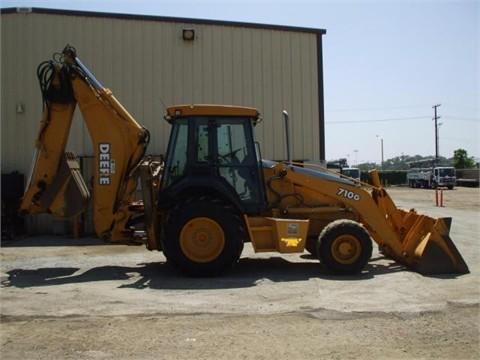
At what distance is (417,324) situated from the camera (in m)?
6.26

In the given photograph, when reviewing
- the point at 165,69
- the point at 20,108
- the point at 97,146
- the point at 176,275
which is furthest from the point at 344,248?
the point at 20,108

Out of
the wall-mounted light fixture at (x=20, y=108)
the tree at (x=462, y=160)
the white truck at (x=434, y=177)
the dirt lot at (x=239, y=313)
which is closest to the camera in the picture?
the dirt lot at (x=239, y=313)

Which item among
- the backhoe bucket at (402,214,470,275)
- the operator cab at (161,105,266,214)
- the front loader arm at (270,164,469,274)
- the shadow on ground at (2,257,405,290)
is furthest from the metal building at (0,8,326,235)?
the backhoe bucket at (402,214,470,275)

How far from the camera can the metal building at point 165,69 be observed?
1580cm

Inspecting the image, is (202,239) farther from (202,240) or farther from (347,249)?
(347,249)

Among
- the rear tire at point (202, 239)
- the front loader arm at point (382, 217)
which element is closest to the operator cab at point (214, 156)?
the rear tire at point (202, 239)

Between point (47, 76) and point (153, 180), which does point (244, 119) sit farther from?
point (47, 76)

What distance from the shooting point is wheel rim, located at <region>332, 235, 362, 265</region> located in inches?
367

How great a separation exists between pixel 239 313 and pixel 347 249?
320 cm

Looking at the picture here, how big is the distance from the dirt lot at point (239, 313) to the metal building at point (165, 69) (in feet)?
21.4

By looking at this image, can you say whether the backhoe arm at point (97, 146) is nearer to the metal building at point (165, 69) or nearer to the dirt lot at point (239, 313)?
the dirt lot at point (239, 313)

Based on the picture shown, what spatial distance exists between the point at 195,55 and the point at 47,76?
7170 millimetres

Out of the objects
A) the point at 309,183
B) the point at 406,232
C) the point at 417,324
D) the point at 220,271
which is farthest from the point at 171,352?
the point at 406,232

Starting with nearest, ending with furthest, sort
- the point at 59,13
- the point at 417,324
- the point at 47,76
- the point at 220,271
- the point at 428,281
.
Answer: the point at 417,324, the point at 428,281, the point at 220,271, the point at 47,76, the point at 59,13
